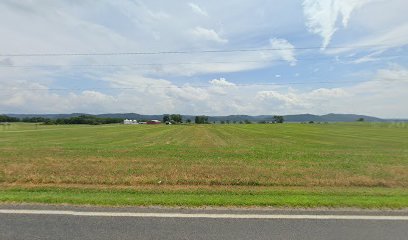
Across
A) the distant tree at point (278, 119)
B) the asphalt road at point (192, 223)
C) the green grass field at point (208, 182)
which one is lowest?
the green grass field at point (208, 182)

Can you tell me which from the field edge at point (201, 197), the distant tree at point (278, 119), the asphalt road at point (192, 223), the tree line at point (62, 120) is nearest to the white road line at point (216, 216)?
the asphalt road at point (192, 223)

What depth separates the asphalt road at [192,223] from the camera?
5128mm

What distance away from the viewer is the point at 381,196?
7.90m

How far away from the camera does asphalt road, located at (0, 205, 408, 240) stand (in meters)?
5.13

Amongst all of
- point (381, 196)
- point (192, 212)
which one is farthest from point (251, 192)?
point (381, 196)

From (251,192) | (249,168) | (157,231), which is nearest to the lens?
(157,231)

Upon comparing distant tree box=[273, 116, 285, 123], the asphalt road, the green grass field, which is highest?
distant tree box=[273, 116, 285, 123]

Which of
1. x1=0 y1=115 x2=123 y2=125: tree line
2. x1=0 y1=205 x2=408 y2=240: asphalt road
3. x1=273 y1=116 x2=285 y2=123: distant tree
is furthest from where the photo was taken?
x1=273 y1=116 x2=285 y2=123: distant tree

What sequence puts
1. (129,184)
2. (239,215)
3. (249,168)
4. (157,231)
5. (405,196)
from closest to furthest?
1. (157,231)
2. (239,215)
3. (405,196)
4. (129,184)
5. (249,168)

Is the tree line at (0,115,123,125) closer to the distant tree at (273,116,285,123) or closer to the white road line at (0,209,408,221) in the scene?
the distant tree at (273,116,285,123)

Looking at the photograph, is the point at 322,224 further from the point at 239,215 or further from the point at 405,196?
the point at 405,196

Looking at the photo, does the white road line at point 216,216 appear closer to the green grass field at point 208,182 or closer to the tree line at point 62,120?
the green grass field at point 208,182

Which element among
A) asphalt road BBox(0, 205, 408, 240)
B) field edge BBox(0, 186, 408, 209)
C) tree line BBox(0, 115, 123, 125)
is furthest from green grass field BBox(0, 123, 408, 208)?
tree line BBox(0, 115, 123, 125)

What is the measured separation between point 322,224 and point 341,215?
79 centimetres
